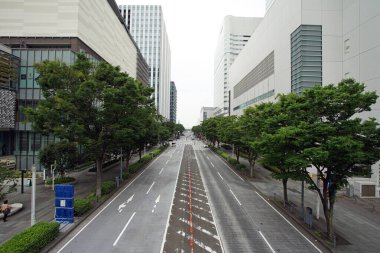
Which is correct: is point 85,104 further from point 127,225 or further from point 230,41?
point 230,41

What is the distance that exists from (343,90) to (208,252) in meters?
12.9

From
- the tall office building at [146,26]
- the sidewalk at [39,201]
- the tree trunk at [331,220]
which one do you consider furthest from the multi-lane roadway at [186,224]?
the tall office building at [146,26]

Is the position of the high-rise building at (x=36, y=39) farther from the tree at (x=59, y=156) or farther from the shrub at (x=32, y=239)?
the shrub at (x=32, y=239)

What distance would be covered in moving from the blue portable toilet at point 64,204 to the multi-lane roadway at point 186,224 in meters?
1.18

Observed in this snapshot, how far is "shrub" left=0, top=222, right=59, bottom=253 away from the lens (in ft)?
42.9

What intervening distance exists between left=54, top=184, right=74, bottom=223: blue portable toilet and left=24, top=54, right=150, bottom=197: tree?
25.3 feet

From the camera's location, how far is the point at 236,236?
17.7 m

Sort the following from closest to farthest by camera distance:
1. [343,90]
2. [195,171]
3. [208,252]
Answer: [208,252]
[343,90]
[195,171]

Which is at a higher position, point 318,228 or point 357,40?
point 357,40

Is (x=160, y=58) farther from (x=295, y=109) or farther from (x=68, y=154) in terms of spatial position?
(x=295, y=109)

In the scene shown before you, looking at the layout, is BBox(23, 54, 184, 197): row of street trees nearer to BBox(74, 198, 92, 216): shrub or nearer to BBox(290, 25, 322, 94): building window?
BBox(74, 198, 92, 216): shrub

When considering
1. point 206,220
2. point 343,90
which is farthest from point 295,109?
point 206,220

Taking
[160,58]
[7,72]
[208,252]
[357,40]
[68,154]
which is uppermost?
[160,58]

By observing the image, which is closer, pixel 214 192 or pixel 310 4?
pixel 214 192
